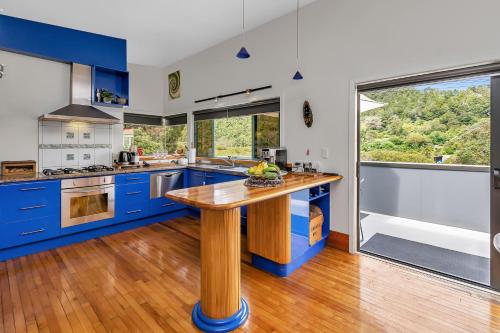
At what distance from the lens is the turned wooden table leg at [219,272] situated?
1754 mm

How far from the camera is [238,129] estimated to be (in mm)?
4316

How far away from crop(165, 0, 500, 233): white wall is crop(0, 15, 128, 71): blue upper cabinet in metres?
1.71

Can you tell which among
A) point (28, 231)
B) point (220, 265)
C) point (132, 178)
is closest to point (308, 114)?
point (220, 265)

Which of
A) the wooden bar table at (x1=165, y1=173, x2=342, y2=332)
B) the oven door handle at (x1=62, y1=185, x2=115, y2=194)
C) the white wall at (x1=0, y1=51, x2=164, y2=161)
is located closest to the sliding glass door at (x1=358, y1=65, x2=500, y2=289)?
the wooden bar table at (x1=165, y1=173, x2=342, y2=332)

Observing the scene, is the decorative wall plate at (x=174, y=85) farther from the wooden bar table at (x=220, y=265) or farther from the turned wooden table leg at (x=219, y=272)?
the turned wooden table leg at (x=219, y=272)

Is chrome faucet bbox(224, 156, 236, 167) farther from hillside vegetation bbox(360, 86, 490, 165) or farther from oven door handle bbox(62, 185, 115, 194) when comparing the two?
hillside vegetation bbox(360, 86, 490, 165)

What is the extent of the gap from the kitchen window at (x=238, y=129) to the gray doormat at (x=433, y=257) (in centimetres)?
183

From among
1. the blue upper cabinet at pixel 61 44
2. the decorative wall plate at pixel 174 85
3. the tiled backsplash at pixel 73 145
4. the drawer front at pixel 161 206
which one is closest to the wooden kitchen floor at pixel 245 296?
the drawer front at pixel 161 206

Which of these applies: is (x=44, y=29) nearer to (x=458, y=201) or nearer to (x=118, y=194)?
(x=118, y=194)

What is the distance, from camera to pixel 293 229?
2.41 metres

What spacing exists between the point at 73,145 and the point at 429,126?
5.55m

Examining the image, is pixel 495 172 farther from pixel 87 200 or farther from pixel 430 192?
pixel 87 200

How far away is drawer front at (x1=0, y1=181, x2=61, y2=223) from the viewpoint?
9.00 ft

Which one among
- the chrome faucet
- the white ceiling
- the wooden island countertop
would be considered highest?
the white ceiling
